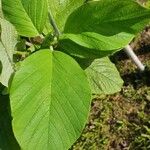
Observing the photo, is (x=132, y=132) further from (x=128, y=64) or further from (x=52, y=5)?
(x=52, y=5)

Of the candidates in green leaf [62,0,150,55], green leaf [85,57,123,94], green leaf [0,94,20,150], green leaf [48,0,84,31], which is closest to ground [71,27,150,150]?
green leaf [85,57,123,94]

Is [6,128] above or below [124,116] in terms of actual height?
above

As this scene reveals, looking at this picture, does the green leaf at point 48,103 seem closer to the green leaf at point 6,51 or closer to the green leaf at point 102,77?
the green leaf at point 6,51

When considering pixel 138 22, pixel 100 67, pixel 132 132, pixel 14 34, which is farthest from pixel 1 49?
pixel 132 132

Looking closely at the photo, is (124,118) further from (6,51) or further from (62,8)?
(6,51)

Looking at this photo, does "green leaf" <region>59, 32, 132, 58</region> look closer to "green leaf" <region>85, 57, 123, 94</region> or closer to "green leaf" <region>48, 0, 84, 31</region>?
"green leaf" <region>48, 0, 84, 31</region>

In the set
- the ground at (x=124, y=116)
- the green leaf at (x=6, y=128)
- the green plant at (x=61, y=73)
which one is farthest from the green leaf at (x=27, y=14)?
the ground at (x=124, y=116)

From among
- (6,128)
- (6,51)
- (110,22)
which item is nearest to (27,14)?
(6,51)
